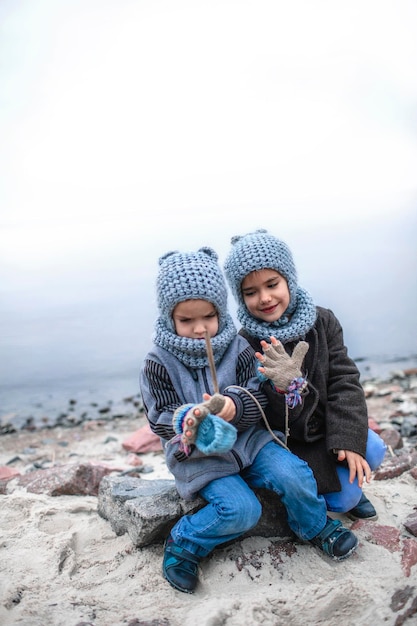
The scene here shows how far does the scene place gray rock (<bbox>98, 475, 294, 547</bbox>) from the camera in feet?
9.50

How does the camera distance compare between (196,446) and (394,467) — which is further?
(394,467)

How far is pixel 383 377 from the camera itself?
8594mm

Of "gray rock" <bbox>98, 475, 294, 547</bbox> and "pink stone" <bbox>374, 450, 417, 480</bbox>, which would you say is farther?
"pink stone" <bbox>374, 450, 417, 480</bbox>

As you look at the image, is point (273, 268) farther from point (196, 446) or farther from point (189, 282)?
point (196, 446)

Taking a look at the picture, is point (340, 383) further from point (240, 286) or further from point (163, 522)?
point (163, 522)

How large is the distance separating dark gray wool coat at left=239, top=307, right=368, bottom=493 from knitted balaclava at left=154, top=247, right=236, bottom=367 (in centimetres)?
36

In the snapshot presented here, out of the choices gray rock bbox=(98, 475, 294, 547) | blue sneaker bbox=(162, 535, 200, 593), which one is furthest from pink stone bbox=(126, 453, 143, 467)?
blue sneaker bbox=(162, 535, 200, 593)

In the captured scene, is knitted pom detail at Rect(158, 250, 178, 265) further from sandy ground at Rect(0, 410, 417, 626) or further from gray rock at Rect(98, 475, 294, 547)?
sandy ground at Rect(0, 410, 417, 626)

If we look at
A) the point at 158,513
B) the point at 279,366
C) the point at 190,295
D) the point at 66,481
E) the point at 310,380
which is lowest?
the point at 66,481

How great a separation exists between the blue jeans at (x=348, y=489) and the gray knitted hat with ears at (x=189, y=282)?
1132 mm

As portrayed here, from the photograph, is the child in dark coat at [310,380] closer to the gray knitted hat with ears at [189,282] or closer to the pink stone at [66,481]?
the gray knitted hat with ears at [189,282]

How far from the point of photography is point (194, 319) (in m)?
2.86

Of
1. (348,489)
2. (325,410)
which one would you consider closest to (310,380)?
(325,410)

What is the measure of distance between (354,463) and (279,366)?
726 mm
